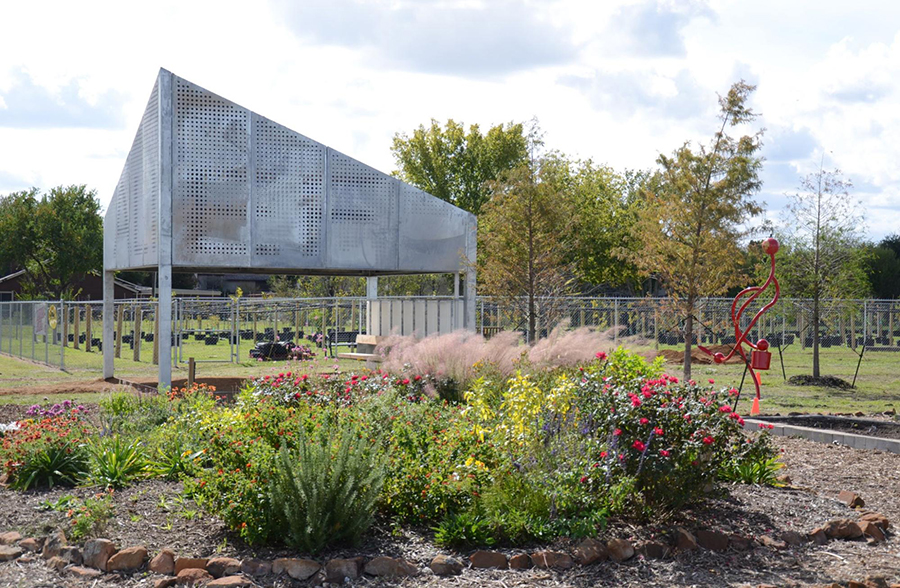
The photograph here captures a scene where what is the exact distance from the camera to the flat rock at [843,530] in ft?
19.5

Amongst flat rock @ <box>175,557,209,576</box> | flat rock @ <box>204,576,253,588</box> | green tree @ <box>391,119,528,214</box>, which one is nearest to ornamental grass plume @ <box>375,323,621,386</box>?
flat rock @ <box>175,557,209,576</box>

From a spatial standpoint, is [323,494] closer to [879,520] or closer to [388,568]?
[388,568]

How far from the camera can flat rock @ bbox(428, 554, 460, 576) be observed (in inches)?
199

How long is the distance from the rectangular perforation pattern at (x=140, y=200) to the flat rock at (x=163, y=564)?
9.51 metres

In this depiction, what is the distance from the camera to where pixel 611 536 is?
559 cm

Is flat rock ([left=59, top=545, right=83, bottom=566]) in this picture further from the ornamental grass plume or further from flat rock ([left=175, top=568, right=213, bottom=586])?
the ornamental grass plume

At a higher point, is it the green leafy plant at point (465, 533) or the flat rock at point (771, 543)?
the green leafy plant at point (465, 533)

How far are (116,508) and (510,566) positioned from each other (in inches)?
111

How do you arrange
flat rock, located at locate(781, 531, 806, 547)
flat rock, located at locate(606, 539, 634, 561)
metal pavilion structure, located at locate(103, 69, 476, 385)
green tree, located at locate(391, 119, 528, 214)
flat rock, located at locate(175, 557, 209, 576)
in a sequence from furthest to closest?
green tree, located at locate(391, 119, 528, 214) < metal pavilion structure, located at locate(103, 69, 476, 385) < flat rock, located at locate(781, 531, 806, 547) < flat rock, located at locate(606, 539, 634, 561) < flat rock, located at locate(175, 557, 209, 576)

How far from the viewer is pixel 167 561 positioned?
508 cm

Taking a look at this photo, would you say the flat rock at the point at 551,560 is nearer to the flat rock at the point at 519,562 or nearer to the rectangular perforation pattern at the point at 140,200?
the flat rock at the point at 519,562

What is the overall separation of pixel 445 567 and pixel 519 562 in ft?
1.43

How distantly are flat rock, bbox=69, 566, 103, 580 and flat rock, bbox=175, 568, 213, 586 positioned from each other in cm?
54

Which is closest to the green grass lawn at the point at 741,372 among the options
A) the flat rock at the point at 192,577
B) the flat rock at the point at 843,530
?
the flat rock at the point at 192,577
